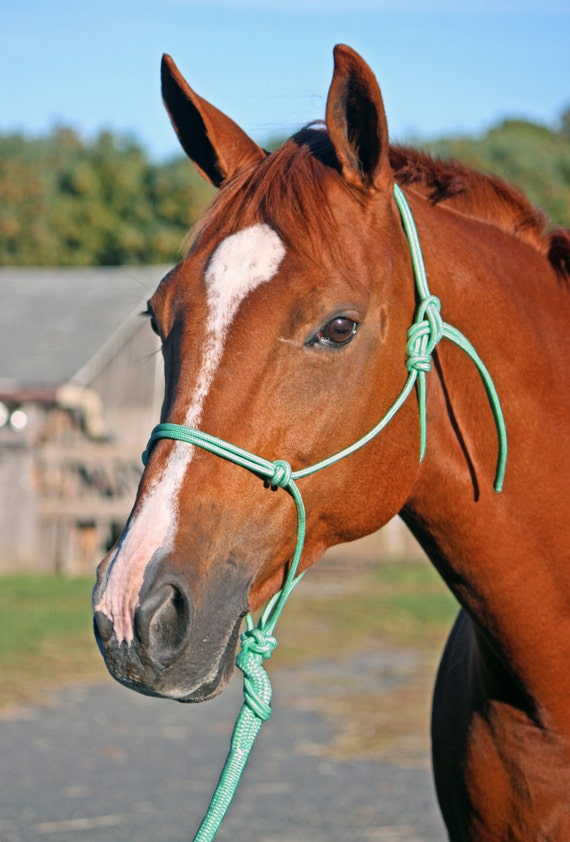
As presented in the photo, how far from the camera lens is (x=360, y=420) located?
203 cm

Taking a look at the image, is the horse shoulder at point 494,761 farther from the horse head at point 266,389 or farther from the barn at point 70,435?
the barn at point 70,435

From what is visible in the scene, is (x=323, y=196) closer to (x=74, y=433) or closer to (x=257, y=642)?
(x=257, y=642)

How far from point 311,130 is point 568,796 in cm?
159

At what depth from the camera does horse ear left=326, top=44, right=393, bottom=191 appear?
193 centimetres

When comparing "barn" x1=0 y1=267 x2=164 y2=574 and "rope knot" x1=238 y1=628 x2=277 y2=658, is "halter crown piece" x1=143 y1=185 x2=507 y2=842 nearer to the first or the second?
"rope knot" x1=238 y1=628 x2=277 y2=658

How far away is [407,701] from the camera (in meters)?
7.35

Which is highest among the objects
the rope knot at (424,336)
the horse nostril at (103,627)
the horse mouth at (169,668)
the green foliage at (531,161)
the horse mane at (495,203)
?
the horse mane at (495,203)

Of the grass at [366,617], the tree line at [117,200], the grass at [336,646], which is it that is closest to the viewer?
the grass at [336,646]

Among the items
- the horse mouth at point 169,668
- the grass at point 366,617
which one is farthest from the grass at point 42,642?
the horse mouth at point 169,668

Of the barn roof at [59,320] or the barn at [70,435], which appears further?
the barn roof at [59,320]

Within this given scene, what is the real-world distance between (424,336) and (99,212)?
1292 inches

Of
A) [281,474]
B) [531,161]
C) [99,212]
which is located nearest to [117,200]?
[99,212]

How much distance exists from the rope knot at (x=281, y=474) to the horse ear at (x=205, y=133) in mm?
768

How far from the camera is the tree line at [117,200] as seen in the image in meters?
32.4
